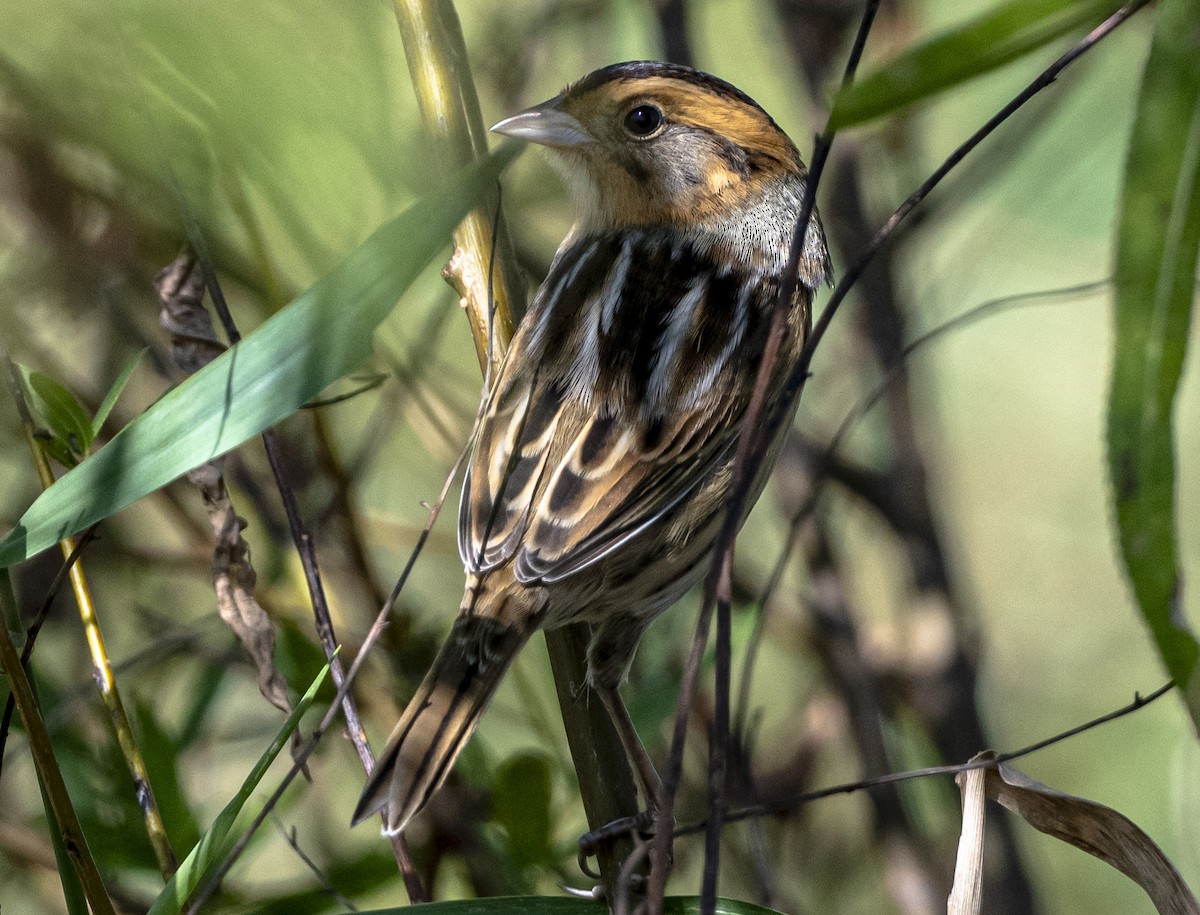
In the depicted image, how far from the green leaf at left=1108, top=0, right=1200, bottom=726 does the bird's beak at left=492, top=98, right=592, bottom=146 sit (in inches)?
44.2

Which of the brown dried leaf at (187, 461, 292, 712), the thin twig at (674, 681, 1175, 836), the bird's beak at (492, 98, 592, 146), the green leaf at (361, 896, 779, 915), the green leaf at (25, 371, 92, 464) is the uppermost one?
the bird's beak at (492, 98, 592, 146)

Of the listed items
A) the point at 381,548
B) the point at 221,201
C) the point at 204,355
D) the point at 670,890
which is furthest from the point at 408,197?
the point at 670,890

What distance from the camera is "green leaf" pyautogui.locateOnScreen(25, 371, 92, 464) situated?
5.21ft

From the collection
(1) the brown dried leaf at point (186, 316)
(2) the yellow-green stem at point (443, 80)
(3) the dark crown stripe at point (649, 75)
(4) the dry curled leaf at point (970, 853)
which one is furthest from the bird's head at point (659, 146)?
(4) the dry curled leaf at point (970, 853)

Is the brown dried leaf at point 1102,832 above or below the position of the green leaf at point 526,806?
below

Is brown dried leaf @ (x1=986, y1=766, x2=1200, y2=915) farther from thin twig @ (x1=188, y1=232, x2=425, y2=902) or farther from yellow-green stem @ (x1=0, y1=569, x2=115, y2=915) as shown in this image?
yellow-green stem @ (x1=0, y1=569, x2=115, y2=915)

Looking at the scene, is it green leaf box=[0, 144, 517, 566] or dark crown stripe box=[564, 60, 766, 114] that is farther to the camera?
dark crown stripe box=[564, 60, 766, 114]

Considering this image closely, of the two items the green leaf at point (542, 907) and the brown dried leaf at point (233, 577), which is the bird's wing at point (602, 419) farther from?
the green leaf at point (542, 907)

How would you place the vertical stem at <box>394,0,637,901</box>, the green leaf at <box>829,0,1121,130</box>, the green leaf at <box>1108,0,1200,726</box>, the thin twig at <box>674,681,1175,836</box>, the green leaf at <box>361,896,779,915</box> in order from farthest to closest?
the vertical stem at <box>394,0,637,901</box> < the green leaf at <box>361,896,779,915</box> < the thin twig at <box>674,681,1175,836</box> < the green leaf at <box>1108,0,1200,726</box> < the green leaf at <box>829,0,1121,130</box>

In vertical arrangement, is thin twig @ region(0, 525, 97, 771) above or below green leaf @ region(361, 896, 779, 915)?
above

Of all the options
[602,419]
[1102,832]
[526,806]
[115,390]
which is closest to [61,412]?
[115,390]

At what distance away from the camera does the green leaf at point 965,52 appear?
1.01 m

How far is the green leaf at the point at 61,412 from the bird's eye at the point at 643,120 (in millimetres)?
1082

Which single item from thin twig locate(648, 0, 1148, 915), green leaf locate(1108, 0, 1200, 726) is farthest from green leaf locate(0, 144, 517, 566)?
green leaf locate(1108, 0, 1200, 726)
